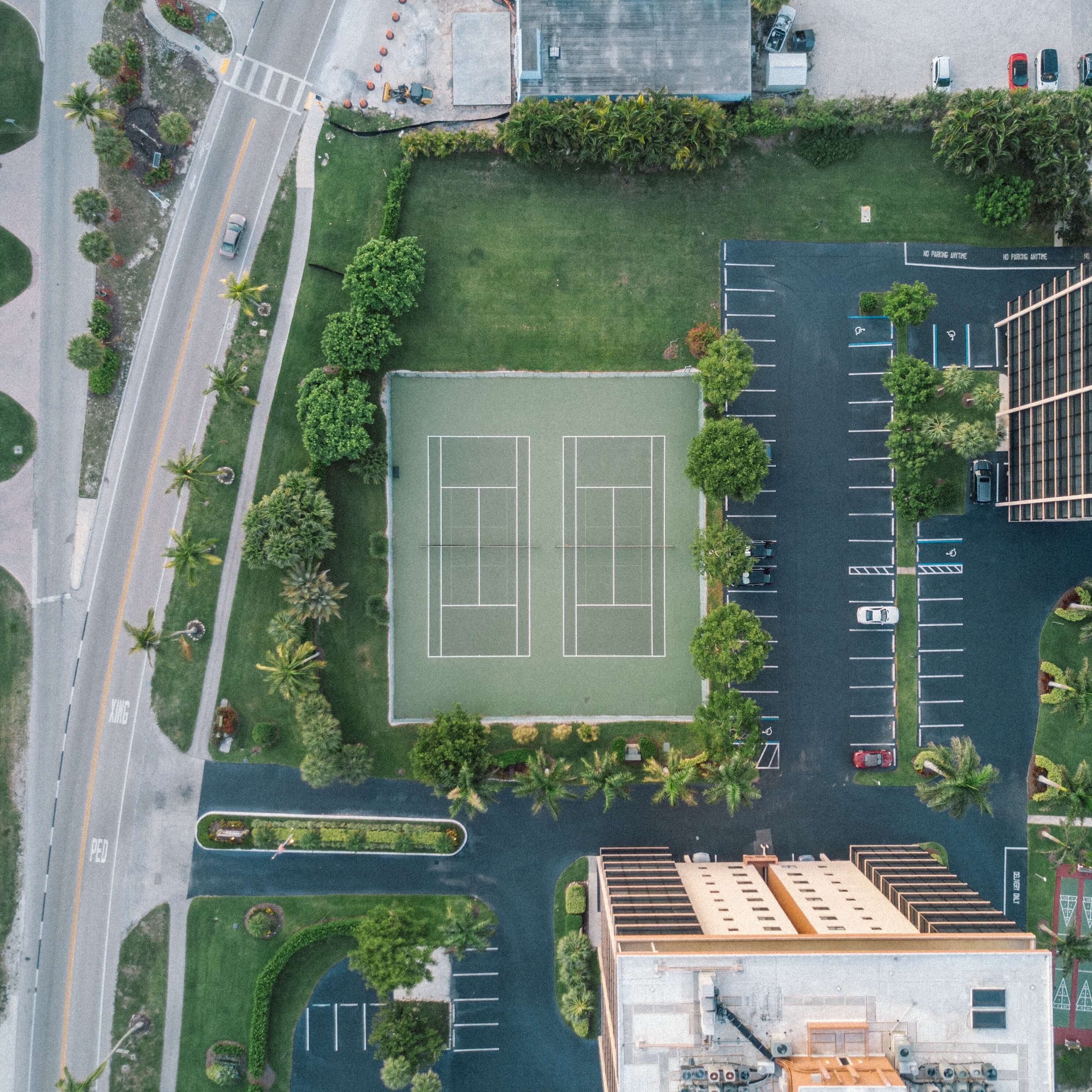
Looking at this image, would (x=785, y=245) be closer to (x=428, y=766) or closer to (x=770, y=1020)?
(x=428, y=766)

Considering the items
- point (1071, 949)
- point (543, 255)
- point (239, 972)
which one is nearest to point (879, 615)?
point (1071, 949)

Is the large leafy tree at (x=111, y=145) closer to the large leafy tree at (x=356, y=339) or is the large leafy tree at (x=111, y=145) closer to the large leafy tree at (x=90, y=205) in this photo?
the large leafy tree at (x=90, y=205)

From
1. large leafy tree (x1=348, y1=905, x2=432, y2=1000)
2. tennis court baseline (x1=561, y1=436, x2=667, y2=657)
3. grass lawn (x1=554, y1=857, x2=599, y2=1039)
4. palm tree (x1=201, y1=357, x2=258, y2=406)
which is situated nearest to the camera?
large leafy tree (x1=348, y1=905, x2=432, y2=1000)

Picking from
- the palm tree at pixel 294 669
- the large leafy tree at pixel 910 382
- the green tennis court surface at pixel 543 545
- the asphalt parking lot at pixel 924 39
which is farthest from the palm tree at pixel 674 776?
the asphalt parking lot at pixel 924 39

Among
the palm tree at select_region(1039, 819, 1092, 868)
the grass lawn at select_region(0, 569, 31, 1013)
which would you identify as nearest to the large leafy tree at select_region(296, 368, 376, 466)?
the grass lawn at select_region(0, 569, 31, 1013)

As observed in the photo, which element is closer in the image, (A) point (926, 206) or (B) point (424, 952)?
(B) point (424, 952)

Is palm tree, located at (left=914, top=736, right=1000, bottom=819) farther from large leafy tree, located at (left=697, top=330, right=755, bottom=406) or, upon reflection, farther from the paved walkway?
the paved walkway

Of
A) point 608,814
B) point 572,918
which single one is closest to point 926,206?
point 608,814
